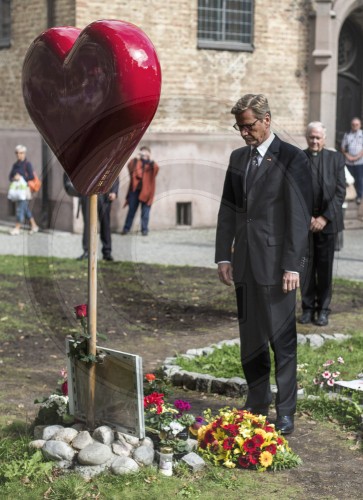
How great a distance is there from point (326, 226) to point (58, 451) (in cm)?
525

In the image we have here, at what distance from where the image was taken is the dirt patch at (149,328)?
6859mm

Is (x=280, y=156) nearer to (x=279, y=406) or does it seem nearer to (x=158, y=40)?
(x=279, y=406)

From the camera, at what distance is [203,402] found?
8273 mm

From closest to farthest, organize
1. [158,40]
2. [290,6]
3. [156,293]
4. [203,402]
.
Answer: [203,402], [156,293], [158,40], [290,6]

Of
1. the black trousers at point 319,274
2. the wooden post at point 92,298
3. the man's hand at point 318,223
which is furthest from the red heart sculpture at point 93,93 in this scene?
the black trousers at point 319,274

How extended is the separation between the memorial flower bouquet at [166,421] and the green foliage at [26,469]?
0.71 meters

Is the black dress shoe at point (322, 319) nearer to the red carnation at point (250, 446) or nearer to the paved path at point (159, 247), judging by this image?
the paved path at point (159, 247)

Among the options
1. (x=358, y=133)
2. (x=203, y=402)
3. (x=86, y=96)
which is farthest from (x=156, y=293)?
(x=358, y=133)

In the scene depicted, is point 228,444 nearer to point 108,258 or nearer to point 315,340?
point 315,340

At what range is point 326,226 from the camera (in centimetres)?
1095

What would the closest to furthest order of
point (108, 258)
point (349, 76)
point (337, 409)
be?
point (337, 409) → point (108, 258) → point (349, 76)

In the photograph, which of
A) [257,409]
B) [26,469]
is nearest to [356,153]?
[257,409]

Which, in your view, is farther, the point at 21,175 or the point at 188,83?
the point at 188,83

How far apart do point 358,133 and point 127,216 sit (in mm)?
6424
